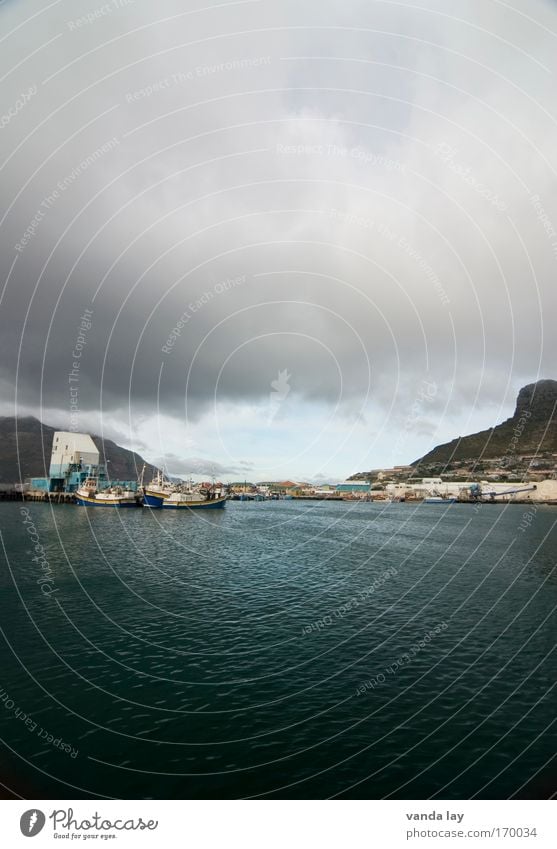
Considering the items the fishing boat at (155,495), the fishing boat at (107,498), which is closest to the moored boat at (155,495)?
the fishing boat at (155,495)

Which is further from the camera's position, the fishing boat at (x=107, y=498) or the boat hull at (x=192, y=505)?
the fishing boat at (x=107, y=498)

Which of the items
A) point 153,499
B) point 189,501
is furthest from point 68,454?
point 189,501

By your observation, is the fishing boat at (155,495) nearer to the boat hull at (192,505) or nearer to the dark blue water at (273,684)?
the boat hull at (192,505)

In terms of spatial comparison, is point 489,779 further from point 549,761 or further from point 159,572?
point 159,572

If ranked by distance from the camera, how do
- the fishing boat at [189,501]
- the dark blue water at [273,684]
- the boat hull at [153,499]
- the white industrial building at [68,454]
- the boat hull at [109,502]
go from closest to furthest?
the dark blue water at [273,684] < the boat hull at [153,499] < the fishing boat at [189,501] < the boat hull at [109,502] < the white industrial building at [68,454]

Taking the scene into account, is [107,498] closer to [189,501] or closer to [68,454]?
[189,501]

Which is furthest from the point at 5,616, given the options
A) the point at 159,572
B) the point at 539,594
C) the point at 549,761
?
the point at 539,594
